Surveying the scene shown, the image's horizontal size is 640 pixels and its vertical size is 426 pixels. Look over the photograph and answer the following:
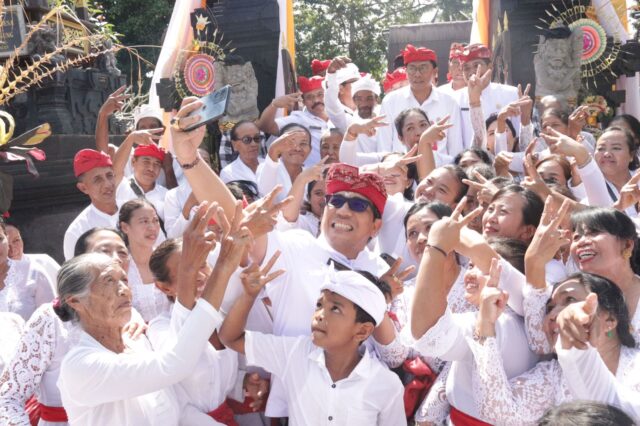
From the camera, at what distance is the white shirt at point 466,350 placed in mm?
2619

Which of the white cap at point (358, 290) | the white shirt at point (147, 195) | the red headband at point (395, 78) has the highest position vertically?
the red headband at point (395, 78)

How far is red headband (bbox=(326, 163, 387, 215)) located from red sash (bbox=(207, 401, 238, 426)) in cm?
→ 97

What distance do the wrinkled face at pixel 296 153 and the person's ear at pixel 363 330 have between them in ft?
7.92

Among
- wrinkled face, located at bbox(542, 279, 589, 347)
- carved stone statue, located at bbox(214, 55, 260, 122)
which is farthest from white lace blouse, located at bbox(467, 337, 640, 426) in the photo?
carved stone statue, located at bbox(214, 55, 260, 122)

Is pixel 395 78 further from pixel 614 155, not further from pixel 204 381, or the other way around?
pixel 204 381

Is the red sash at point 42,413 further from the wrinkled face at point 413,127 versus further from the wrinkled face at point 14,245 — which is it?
the wrinkled face at point 413,127

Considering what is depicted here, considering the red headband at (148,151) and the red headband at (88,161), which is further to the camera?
the red headband at (148,151)

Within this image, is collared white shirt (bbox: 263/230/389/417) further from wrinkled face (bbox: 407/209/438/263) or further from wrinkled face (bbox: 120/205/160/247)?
wrinkled face (bbox: 120/205/160/247)

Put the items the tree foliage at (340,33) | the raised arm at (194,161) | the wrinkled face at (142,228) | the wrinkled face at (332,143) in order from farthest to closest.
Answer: the tree foliage at (340,33) → the wrinkled face at (332,143) → the wrinkled face at (142,228) → the raised arm at (194,161)

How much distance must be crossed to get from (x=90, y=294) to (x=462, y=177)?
234cm

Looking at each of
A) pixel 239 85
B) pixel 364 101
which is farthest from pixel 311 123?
pixel 239 85

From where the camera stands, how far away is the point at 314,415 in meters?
2.80

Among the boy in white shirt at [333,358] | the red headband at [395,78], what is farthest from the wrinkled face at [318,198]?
the red headband at [395,78]

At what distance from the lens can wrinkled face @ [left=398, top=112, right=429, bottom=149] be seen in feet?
17.1
